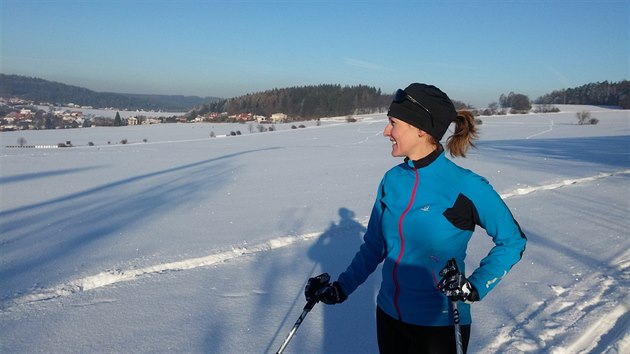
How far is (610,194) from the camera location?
8.61 m

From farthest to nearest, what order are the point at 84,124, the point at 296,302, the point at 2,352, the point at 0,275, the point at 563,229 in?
the point at 84,124
the point at 563,229
the point at 0,275
the point at 296,302
the point at 2,352

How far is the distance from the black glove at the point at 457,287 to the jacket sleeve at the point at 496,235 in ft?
0.13

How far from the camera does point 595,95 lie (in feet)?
252

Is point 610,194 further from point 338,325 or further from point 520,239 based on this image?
point 520,239

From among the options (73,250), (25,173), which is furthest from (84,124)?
(73,250)

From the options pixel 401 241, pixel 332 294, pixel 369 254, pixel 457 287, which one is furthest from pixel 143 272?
pixel 457 287

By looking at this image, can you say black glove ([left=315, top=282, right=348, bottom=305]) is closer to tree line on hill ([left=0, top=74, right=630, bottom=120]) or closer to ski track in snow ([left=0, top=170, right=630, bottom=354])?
ski track in snow ([left=0, top=170, right=630, bottom=354])

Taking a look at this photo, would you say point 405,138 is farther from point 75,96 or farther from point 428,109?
point 75,96

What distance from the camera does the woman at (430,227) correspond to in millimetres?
1660

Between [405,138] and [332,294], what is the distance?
32.3 inches

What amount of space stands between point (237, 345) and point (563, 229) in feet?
16.4

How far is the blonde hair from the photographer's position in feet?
6.46

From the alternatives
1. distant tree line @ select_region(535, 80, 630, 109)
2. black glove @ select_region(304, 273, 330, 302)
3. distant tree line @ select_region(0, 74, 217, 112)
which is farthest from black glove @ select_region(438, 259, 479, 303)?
distant tree line @ select_region(535, 80, 630, 109)

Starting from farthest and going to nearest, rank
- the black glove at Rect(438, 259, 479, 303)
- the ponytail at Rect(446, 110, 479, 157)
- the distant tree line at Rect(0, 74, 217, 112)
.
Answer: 1. the distant tree line at Rect(0, 74, 217, 112)
2. the ponytail at Rect(446, 110, 479, 157)
3. the black glove at Rect(438, 259, 479, 303)
